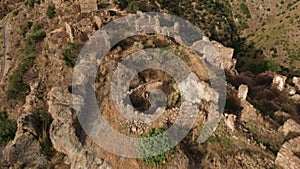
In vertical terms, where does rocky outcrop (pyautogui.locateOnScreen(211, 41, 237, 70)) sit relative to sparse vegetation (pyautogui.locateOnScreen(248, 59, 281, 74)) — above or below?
above

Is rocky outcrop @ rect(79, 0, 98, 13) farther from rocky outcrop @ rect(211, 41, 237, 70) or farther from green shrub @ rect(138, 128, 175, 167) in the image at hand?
green shrub @ rect(138, 128, 175, 167)

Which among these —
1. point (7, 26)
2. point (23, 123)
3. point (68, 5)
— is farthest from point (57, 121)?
point (7, 26)

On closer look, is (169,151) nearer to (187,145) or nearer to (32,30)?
(187,145)

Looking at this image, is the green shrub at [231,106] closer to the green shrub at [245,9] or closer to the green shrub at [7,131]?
the green shrub at [7,131]

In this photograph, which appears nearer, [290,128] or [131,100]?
[131,100]

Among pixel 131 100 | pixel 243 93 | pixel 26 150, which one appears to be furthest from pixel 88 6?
pixel 243 93

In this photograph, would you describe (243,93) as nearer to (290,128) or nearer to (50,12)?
(290,128)

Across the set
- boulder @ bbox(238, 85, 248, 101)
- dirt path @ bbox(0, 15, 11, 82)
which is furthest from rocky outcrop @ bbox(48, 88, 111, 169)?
dirt path @ bbox(0, 15, 11, 82)
